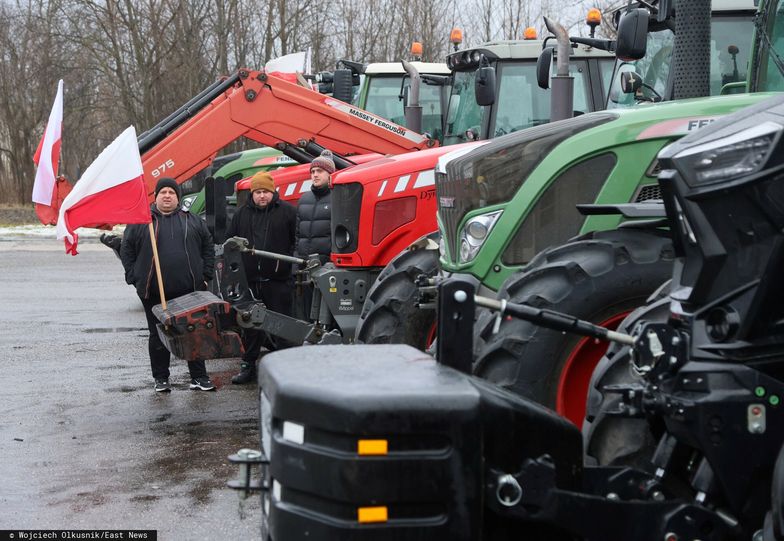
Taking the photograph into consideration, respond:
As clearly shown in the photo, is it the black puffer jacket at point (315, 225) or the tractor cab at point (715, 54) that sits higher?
the tractor cab at point (715, 54)

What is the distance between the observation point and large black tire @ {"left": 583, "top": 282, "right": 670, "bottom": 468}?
12.4 ft

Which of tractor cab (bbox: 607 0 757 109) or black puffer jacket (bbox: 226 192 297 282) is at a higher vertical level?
tractor cab (bbox: 607 0 757 109)

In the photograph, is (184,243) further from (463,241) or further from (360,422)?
(360,422)

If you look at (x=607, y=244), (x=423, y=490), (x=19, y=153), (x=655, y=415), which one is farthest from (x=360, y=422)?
(x=19, y=153)

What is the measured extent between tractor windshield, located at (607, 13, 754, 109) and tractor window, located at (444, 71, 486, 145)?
11.8 ft

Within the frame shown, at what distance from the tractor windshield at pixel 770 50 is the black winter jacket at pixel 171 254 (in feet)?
15.8

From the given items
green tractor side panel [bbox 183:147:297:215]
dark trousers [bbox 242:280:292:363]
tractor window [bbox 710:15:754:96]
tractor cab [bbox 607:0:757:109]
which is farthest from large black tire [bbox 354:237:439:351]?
green tractor side panel [bbox 183:147:297:215]

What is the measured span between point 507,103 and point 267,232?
2.61 m

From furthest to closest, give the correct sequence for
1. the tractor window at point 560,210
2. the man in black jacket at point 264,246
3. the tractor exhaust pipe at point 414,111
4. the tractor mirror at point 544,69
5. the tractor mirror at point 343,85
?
the tractor mirror at point 343,85 < the tractor exhaust pipe at point 414,111 < the man in black jacket at point 264,246 < the tractor mirror at point 544,69 < the tractor window at point 560,210

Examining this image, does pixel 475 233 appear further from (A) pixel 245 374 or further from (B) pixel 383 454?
(A) pixel 245 374

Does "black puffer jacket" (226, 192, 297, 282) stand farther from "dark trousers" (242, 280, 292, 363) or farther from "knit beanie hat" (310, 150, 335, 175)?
"knit beanie hat" (310, 150, 335, 175)

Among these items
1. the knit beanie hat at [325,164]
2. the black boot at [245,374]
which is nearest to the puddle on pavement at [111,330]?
the black boot at [245,374]

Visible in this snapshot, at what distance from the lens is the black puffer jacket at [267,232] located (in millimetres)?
9719

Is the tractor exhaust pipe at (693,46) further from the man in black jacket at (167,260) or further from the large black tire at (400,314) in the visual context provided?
the man in black jacket at (167,260)
